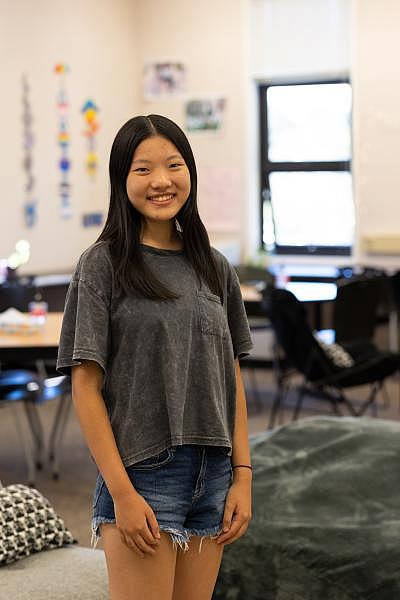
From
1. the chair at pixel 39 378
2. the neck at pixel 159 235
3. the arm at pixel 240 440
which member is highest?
the neck at pixel 159 235

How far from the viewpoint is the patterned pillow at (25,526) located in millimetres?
2754

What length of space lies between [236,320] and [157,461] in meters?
0.38

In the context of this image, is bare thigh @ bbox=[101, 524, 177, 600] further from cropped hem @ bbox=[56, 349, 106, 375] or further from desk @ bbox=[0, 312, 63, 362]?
desk @ bbox=[0, 312, 63, 362]

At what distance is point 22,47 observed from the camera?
747cm

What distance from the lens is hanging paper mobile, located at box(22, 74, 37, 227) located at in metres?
7.51

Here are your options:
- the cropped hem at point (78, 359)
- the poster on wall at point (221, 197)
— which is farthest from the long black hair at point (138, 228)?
the poster on wall at point (221, 197)

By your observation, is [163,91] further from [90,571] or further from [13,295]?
[90,571]

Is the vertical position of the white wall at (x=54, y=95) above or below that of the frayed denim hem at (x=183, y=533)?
above

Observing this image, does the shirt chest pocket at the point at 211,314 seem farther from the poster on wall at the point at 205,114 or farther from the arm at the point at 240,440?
the poster on wall at the point at 205,114

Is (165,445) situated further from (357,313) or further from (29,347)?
(357,313)

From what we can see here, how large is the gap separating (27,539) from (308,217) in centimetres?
600

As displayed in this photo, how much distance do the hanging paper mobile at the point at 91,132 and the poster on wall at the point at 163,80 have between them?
705mm

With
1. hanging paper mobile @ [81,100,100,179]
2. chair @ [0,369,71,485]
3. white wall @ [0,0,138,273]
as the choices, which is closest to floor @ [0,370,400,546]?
chair @ [0,369,71,485]

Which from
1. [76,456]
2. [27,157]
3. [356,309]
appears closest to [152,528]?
[76,456]
